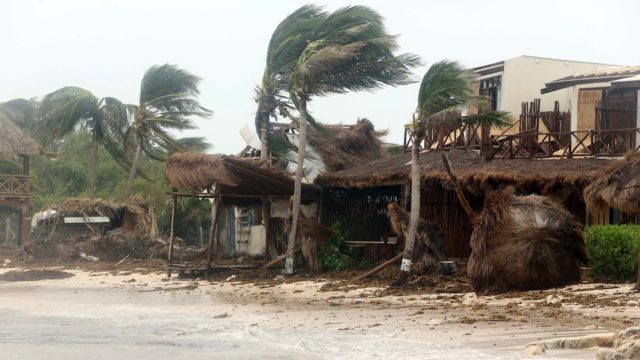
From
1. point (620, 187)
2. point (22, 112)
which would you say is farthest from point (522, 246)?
point (22, 112)

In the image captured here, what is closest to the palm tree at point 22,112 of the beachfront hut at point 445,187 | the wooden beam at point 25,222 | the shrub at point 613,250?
the wooden beam at point 25,222

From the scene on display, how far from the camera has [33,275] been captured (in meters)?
25.8

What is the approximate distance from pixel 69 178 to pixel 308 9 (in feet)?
78.8

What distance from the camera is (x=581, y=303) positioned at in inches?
576

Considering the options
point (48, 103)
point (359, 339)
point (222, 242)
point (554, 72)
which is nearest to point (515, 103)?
point (554, 72)

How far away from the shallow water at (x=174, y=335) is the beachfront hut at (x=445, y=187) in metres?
5.49

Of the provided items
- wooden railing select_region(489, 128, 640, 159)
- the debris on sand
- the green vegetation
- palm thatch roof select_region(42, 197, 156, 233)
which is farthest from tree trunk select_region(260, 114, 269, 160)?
wooden railing select_region(489, 128, 640, 159)

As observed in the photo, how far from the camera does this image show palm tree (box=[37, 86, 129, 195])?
3569 centimetres

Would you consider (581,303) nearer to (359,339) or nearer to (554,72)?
(359,339)

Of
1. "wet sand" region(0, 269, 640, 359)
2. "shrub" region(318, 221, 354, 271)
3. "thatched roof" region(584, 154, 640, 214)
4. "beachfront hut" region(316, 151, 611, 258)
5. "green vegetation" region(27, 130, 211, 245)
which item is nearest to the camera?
"wet sand" region(0, 269, 640, 359)

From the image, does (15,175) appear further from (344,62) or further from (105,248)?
(344,62)

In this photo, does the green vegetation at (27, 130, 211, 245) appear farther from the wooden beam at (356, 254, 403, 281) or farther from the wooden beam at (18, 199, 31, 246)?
the wooden beam at (356, 254, 403, 281)

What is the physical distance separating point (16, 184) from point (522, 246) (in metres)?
22.9

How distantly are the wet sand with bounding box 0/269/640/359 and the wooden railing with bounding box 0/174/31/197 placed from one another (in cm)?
1341
